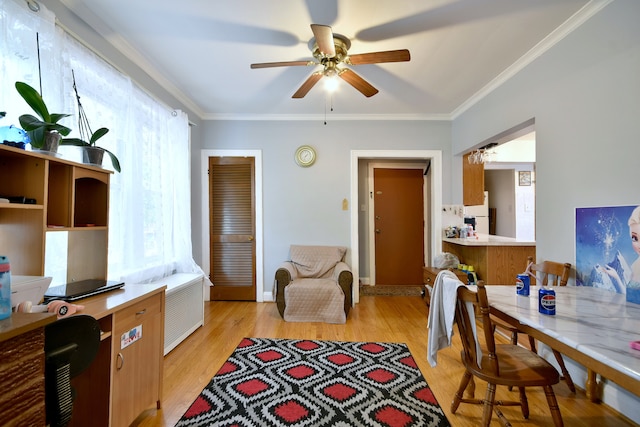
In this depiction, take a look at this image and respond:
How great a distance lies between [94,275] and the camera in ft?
5.61

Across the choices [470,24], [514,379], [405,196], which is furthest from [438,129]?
[514,379]

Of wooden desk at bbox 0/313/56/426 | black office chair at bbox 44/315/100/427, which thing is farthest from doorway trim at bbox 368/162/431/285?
wooden desk at bbox 0/313/56/426

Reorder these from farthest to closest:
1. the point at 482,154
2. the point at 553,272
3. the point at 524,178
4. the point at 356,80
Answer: the point at 524,178
the point at 482,154
the point at 356,80
the point at 553,272

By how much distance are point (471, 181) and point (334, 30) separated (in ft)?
8.97

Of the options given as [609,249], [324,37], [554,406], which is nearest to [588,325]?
[554,406]

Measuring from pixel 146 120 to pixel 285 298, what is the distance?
7.27ft

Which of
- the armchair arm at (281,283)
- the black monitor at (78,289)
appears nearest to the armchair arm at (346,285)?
the armchair arm at (281,283)

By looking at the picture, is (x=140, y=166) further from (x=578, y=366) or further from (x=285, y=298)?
(x=578, y=366)

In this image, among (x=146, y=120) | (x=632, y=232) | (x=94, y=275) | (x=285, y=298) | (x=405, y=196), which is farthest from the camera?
(x=405, y=196)

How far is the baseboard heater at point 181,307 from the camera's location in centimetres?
242

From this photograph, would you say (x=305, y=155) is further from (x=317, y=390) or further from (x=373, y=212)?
(x=317, y=390)

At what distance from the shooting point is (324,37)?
5.63 feet

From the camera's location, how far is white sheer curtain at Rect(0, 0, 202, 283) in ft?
4.72

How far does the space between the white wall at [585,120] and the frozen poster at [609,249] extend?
73mm
